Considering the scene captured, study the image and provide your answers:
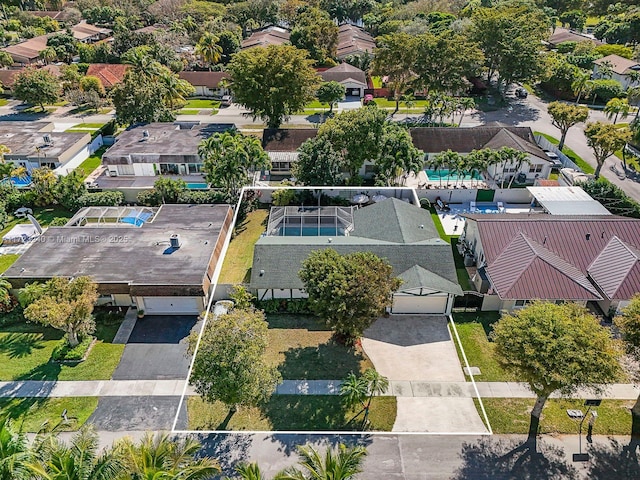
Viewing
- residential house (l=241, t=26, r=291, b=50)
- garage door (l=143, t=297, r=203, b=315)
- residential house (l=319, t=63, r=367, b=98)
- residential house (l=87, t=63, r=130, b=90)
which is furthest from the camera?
residential house (l=241, t=26, r=291, b=50)

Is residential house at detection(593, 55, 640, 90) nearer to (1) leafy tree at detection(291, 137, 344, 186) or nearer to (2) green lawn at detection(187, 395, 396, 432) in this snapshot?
(1) leafy tree at detection(291, 137, 344, 186)

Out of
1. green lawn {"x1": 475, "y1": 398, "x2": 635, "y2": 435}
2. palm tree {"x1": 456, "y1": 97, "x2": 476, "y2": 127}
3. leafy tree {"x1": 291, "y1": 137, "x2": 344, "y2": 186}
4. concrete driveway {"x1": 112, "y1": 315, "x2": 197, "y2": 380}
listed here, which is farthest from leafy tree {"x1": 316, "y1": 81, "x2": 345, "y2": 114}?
green lawn {"x1": 475, "y1": 398, "x2": 635, "y2": 435}

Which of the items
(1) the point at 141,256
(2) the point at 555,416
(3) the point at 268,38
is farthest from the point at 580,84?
(1) the point at 141,256

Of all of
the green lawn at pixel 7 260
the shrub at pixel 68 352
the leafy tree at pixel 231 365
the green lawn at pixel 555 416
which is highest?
the leafy tree at pixel 231 365

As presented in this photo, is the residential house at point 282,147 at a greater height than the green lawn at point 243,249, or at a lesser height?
greater

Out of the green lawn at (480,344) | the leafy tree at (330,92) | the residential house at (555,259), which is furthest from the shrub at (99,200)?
the green lawn at (480,344)

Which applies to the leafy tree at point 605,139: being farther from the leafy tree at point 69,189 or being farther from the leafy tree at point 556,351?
the leafy tree at point 69,189

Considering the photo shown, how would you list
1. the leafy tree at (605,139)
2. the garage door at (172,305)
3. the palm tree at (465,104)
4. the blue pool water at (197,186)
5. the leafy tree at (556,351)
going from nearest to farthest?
the leafy tree at (556,351), the garage door at (172,305), the leafy tree at (605,139), the blue pool water at (197,186), the palm tree at (465,104)
